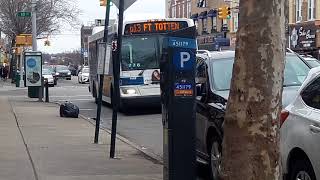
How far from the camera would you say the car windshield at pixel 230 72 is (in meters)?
8.70

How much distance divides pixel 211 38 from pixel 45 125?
166 feet

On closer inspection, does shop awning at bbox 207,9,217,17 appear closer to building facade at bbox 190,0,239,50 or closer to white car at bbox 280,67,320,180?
building facade at bbox 190,0,239,50

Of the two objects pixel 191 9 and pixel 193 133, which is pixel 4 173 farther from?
pixel 191 9

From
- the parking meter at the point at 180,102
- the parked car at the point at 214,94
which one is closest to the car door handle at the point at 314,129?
the parking meter at the point at 180,102

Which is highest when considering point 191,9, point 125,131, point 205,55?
point 191,9

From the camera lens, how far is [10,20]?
197 feet

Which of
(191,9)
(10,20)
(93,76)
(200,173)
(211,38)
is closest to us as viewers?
(200,173)

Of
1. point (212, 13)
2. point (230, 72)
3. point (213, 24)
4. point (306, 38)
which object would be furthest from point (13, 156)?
point (213, 24)

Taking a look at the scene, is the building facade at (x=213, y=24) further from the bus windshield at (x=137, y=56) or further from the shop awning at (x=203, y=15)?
the bus windshield at (x=137, y=56)

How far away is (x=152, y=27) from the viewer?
19.0 meters

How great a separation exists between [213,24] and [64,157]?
185 ft

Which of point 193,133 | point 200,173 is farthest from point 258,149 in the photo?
point 200,173

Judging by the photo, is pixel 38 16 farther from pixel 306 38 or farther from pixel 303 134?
pixel 303 134

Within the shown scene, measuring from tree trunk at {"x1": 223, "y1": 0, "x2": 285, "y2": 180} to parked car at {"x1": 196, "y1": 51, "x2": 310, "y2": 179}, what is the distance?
11.3 ft
